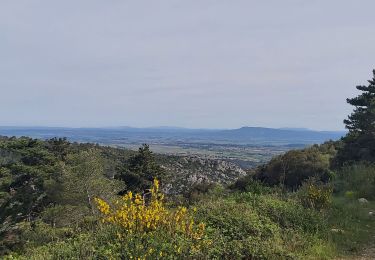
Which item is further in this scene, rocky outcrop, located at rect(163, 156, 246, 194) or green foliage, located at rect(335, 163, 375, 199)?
rocky outcrop, located at rect(163, 156, 246, 194)

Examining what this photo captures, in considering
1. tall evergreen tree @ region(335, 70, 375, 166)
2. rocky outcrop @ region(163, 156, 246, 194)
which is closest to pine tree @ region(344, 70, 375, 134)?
tall evergreen tree @ region(335, 70, 375, 166)

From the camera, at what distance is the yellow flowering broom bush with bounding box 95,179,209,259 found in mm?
5323

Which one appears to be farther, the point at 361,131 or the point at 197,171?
the point at 197,171

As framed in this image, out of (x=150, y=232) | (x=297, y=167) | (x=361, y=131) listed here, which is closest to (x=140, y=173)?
(x=297, y=167)

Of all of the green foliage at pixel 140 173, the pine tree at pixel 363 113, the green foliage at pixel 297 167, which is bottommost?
the green foliage at pixel 140 173

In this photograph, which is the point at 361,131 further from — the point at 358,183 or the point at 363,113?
the point at 358,183

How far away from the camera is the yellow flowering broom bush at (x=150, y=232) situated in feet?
17.5

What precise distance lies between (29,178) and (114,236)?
41.1 meters

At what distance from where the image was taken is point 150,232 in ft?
18.9

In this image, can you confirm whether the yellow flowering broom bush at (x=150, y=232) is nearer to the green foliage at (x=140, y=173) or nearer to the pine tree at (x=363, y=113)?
the pine tree at (x=363, y=113)

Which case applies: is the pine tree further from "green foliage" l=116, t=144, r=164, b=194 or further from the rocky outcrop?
the rocky outcrop

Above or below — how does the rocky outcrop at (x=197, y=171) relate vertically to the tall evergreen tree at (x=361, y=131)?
below

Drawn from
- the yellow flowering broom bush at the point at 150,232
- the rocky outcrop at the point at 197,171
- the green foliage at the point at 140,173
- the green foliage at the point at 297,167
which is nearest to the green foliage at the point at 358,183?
the yellow flowering broom bush at the point at 150,232

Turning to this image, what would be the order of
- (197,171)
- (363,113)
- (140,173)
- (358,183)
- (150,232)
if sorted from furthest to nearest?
(197,171), (140,173), (363,113), (358,183), (150,232)
